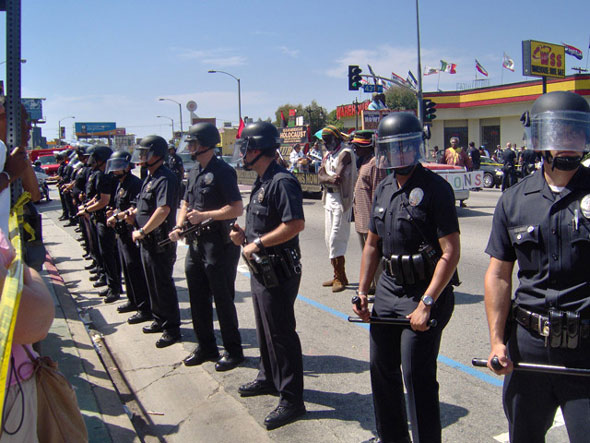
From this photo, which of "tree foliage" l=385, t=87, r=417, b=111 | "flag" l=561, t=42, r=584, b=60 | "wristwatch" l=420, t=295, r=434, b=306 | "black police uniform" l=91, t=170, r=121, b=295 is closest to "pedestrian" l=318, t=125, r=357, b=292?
"black police uniform" l=91, t=170, r=121, b=295

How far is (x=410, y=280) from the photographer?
2863 millimetres

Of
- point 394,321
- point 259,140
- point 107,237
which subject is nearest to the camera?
point 394,321

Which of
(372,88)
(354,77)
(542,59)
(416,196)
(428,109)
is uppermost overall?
(542,59)

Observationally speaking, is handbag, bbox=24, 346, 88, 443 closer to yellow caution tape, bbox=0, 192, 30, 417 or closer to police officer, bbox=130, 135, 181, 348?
yellow caution tape, bbox=0, 192, 30, 417

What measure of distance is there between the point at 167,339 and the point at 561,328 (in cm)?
400

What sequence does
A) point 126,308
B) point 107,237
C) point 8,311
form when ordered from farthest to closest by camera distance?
point 107,237 < point 126,308 < point 8,311

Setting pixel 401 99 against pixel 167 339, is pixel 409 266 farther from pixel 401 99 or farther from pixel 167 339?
pixel 401 99

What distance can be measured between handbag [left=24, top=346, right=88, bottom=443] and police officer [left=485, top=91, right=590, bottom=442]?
1.80 m

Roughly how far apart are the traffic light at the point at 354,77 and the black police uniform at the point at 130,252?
2153 centimetres

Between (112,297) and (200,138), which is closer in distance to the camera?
(200,138)

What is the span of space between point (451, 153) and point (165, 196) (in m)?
11.9

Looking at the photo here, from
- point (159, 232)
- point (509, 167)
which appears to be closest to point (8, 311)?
point (159, 232)

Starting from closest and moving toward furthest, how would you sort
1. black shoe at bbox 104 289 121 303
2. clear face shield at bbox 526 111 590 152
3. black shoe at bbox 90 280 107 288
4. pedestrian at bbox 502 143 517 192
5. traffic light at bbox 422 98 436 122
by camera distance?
clear face shield at bbox 526 111 590 152, black shoe at bbox 104 289 121 303, black shoe at bbox 90 280 107 288, pedestrian at bbox 502 143 517 192, traffic light at bbox 422 98 436 122

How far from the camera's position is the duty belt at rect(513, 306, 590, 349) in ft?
7.11
